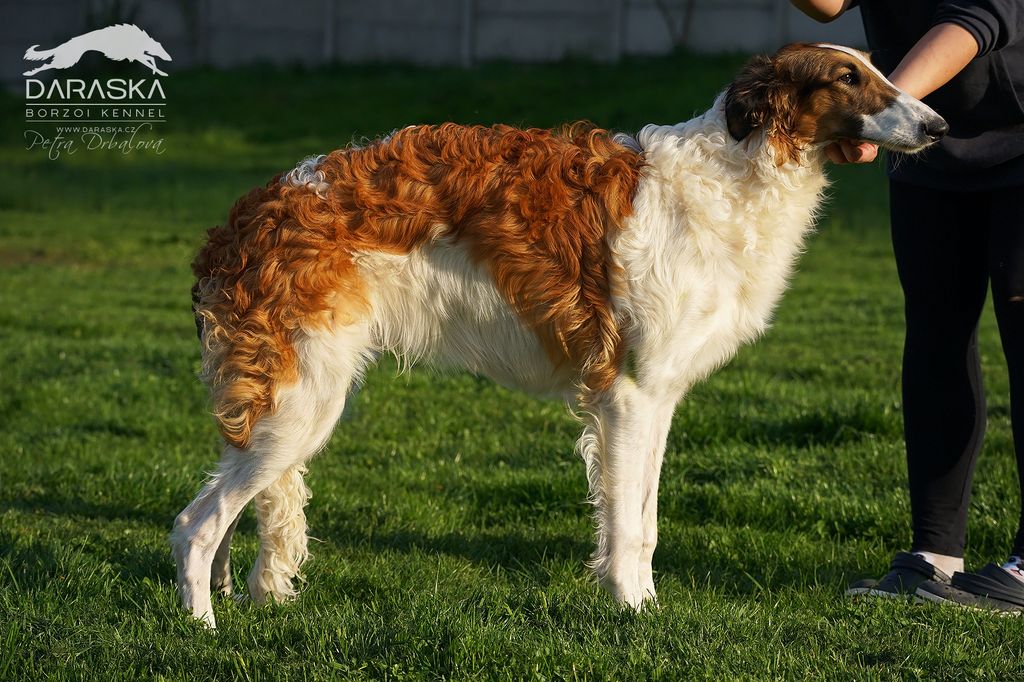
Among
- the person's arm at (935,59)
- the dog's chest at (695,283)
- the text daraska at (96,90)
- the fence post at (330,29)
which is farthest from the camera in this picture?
the fence post at (330,29)

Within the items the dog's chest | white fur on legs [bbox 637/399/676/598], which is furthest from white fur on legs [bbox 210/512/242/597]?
the dog's chest

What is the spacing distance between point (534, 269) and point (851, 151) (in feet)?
4.02

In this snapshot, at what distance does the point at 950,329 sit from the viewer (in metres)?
4.65

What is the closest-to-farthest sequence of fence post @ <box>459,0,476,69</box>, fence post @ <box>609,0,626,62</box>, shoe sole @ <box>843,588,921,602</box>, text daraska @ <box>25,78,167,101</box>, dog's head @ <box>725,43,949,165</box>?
dog's head @ <box>725,43,949,165</box> → shoe sole @ <box>843,588,921,602</box> → text daraska @ <box>25,78,167,101</box> → fence post @ <box>609,0,626,62</box> → fence post @ <box>459,0,476,69</box>

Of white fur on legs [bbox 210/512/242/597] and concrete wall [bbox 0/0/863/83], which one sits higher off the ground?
concrete wall [bbox 0/0/863/83]

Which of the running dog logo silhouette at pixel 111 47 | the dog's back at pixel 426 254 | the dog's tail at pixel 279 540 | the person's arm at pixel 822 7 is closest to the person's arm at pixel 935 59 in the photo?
the person's arm at pixel 822 7

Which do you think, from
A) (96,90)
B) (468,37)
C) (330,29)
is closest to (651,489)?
(96,90)

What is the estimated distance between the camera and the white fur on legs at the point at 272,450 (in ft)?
13.9

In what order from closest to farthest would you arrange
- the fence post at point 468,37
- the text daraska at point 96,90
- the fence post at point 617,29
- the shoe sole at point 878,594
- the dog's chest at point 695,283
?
the dog's chest at point 695,283 → the shoe sole at point 878,594 → the text daraska at point 96,90 → the fence post at point 617,29 → the fence post at point 468,37

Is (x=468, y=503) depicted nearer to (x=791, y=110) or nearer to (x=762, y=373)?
(x=791, y=110)

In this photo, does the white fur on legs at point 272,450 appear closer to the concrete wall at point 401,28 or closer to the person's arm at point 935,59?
the person's arm at point 935,59

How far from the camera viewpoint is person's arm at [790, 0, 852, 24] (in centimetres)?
448

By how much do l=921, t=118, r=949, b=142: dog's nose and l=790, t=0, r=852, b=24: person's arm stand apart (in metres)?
0.63

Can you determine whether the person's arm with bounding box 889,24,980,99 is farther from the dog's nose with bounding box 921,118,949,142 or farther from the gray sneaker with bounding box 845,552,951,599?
the gray sneaker with bounding box 845,552,951,599
